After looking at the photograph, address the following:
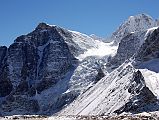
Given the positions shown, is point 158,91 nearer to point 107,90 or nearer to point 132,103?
point 132,103

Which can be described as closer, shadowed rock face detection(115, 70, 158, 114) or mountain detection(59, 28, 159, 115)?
shadowed rock face detection(115, 70, 158, 114)

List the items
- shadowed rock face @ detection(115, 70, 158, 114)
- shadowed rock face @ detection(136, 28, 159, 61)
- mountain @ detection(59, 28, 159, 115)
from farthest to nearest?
1. shadowed rock face @ detection(136, 28, 159, 61)
2. mountain @ detection(59, 28, 159, 115)
3. shadowed rock face @ detection(115, 70, 158, 114)

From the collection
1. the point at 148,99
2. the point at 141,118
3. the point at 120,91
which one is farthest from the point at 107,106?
the point at 141,118

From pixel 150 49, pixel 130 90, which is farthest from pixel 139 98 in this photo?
pixel 150 49

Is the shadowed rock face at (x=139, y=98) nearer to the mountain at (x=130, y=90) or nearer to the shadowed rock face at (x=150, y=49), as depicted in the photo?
the mountain at (x=130, y=90)

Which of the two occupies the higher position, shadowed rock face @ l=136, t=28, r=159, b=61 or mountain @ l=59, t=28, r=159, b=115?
shadowed rock face @ l=136, t=28, r=159, b=61

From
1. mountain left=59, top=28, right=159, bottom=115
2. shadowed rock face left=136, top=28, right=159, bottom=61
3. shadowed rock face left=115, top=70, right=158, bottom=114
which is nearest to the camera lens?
shadowed rock face left=115, top=70, right=158, bottom=114

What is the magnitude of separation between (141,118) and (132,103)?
55.0 m

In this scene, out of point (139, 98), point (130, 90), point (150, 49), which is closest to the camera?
point (139, 98)

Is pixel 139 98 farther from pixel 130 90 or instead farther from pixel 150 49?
pixel 150 49

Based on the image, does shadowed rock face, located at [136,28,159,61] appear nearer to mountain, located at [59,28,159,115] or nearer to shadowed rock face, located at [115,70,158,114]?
mountain, located at [59,28,159,115]

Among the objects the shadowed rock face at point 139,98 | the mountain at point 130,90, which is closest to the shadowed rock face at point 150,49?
the mountain at point 130,90

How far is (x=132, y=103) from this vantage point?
422ft

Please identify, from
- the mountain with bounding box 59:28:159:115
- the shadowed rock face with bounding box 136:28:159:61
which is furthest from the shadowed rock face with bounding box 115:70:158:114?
the shadowed rock face with bounding box 136:28:159:61
